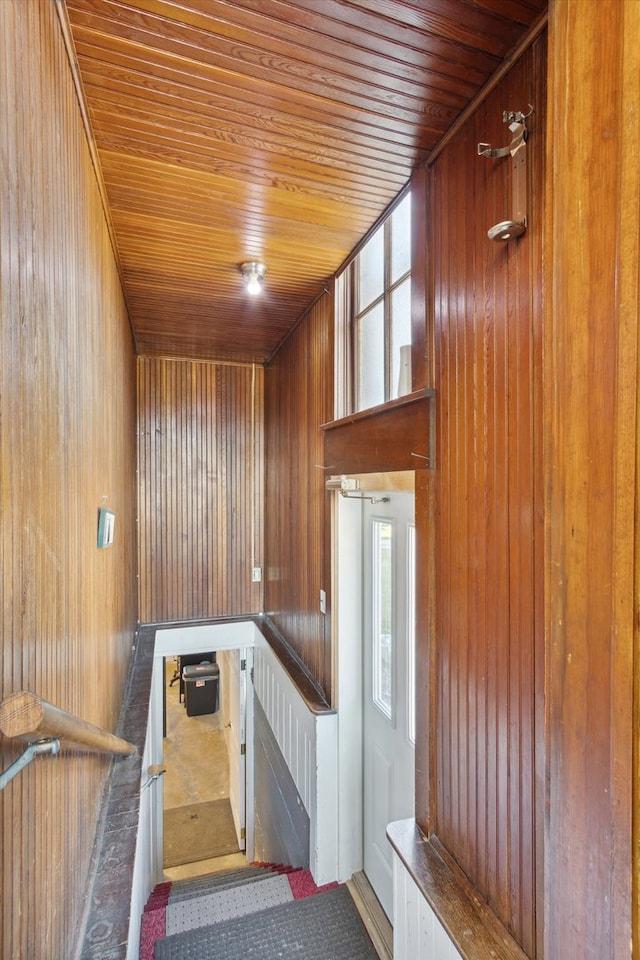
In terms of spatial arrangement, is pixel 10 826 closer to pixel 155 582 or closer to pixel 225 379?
pixel 155 582

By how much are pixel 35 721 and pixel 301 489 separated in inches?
101

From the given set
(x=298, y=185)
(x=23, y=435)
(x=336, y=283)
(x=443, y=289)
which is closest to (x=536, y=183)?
(x=443, y=289)

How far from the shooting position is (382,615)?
8.18ft

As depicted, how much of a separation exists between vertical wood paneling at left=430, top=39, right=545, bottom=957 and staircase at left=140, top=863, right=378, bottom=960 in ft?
4.25

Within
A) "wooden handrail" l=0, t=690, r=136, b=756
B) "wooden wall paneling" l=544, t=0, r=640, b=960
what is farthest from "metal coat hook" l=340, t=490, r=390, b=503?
"wooden wall paneling" l=544, t=0, r=640, b=960

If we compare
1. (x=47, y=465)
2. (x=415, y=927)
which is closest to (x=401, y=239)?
(x=47, y=465)

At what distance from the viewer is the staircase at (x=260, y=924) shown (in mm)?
2172

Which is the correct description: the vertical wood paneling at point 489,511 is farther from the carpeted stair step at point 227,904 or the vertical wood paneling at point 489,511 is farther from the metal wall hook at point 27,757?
the carpeted stair step at point 227,904

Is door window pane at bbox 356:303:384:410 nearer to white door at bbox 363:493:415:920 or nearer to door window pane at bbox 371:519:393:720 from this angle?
white door at bbox 363:493:415:920

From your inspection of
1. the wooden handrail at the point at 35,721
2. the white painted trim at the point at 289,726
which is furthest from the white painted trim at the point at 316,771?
the wooden handrail at the point at 35,721

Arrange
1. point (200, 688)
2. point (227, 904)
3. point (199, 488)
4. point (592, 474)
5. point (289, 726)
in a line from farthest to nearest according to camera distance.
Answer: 1. point (200, 688)
2. point (199, 488)
3. point (289, 726)
4. point (227, 904)
5. point (592, 474)

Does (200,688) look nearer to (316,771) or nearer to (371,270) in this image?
(316,771)

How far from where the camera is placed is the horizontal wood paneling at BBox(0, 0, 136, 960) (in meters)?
0.81

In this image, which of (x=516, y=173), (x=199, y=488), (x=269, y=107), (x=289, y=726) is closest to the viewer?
(x=516, y=173)
